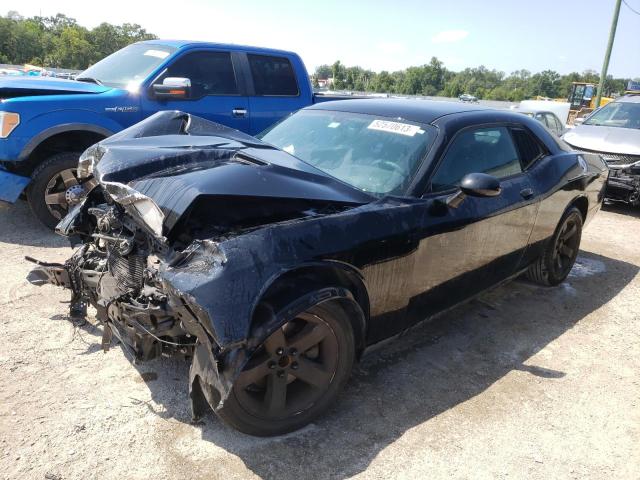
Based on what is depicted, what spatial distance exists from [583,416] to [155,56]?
550 centimetres

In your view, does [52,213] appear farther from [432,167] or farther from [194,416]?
[432,167]

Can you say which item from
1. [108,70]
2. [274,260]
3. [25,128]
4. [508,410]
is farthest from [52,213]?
[508,410]

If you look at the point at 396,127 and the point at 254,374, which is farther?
the point at 396,127

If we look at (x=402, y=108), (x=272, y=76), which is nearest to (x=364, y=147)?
(x=402, y=108)

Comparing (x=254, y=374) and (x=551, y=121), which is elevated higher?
(x=551, y=121)

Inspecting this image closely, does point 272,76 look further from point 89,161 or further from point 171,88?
point 89,161

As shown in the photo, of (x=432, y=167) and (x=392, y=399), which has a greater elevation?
(x=432, y=167)

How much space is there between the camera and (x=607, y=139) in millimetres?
8164

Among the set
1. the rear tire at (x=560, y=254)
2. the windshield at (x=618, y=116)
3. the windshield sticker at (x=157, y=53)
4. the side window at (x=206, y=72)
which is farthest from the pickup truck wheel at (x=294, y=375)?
the windshield at (x=618, y=116)

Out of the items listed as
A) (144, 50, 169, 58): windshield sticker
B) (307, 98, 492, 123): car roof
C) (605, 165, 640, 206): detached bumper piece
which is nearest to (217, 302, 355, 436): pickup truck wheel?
(307, 98, 492, 123): car roof

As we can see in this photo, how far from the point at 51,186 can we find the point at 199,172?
324cm

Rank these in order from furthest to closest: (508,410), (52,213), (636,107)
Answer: (636,107)
(52,213)
(508,410)

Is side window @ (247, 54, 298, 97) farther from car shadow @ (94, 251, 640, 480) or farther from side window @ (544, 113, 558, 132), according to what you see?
side window @ (544, 113, 558, 132)

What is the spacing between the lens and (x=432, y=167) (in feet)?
9.86
